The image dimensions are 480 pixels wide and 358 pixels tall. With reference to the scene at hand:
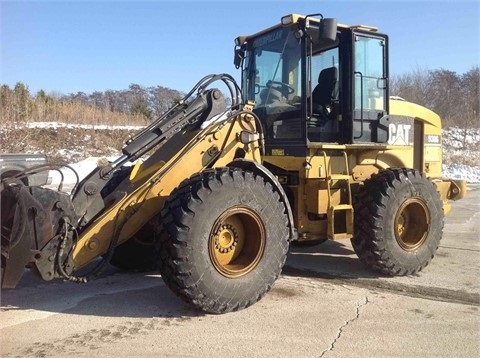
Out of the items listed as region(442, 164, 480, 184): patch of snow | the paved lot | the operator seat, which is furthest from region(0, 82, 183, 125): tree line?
region(442, 164, 480, 184): patch of snow

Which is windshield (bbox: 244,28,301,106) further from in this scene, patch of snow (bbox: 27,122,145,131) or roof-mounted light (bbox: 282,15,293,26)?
patch of snow (bbox: 27,122,145,131)

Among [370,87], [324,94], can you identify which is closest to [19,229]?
[324,94]

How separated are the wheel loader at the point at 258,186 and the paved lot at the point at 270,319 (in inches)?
10.9

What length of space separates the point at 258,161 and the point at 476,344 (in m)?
2.61

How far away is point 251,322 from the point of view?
418cm

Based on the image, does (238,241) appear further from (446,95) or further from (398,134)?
(446,95)

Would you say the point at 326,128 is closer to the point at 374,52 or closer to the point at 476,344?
the point at 374,52

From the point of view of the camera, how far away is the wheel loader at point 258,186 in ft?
13.6

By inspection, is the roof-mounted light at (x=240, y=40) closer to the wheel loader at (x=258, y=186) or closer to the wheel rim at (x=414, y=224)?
the wheel loader at (x=258, y=186)

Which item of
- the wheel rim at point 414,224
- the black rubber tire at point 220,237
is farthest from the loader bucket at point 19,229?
the wheel rim at point 414,224

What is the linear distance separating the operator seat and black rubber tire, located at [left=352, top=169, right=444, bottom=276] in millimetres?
952

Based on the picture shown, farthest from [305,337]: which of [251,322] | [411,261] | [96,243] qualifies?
[411,261]

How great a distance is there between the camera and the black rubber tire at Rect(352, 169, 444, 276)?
547 centimetres

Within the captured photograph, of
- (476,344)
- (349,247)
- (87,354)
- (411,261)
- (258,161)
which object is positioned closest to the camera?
(87,354)
